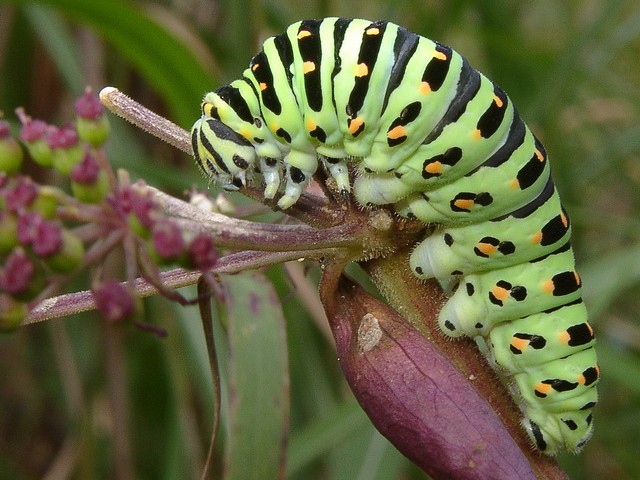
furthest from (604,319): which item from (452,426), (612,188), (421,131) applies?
(452,426)

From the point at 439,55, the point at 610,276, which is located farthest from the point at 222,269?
the point at 610,276

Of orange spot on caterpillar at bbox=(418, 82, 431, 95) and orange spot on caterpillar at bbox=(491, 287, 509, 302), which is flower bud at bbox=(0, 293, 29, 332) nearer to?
orange spot on caterpillar at bbox=(418, 82, 431, 95)

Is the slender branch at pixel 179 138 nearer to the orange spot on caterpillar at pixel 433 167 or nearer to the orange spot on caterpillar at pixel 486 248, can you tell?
the orange spot on caterpillar at pixel 433 167

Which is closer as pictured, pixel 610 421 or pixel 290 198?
pixel 290 198

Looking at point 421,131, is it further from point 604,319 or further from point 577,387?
point 604,319

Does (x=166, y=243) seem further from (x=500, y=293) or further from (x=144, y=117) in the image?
(x=500, y=293)

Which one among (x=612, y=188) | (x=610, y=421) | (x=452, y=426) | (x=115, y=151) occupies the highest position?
(x=115, y=151)
